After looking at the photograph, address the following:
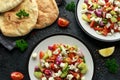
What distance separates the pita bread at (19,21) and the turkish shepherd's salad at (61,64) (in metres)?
0.24

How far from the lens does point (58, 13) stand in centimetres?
433

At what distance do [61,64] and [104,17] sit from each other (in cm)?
53

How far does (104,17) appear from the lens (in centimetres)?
423

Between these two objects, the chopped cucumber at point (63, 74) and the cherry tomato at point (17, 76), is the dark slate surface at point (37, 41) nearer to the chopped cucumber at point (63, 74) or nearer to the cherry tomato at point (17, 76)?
the cherry tomato at point (17, 76)

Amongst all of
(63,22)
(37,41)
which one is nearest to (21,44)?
(37,41)

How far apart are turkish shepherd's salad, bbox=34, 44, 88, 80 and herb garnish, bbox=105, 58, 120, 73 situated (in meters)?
0.21

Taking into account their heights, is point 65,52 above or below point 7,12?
below

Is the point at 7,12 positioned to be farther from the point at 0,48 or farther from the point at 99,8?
the point at 99,8

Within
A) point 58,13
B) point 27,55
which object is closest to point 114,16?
point 58,13

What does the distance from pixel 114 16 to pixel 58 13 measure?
461 millimetres

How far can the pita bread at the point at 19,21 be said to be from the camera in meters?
4.21

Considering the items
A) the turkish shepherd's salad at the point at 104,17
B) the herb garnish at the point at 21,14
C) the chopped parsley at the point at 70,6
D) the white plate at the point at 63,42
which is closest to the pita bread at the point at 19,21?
the herb garnish at the point at 21,14

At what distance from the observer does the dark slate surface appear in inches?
165

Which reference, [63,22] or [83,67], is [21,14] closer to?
[63,22]
